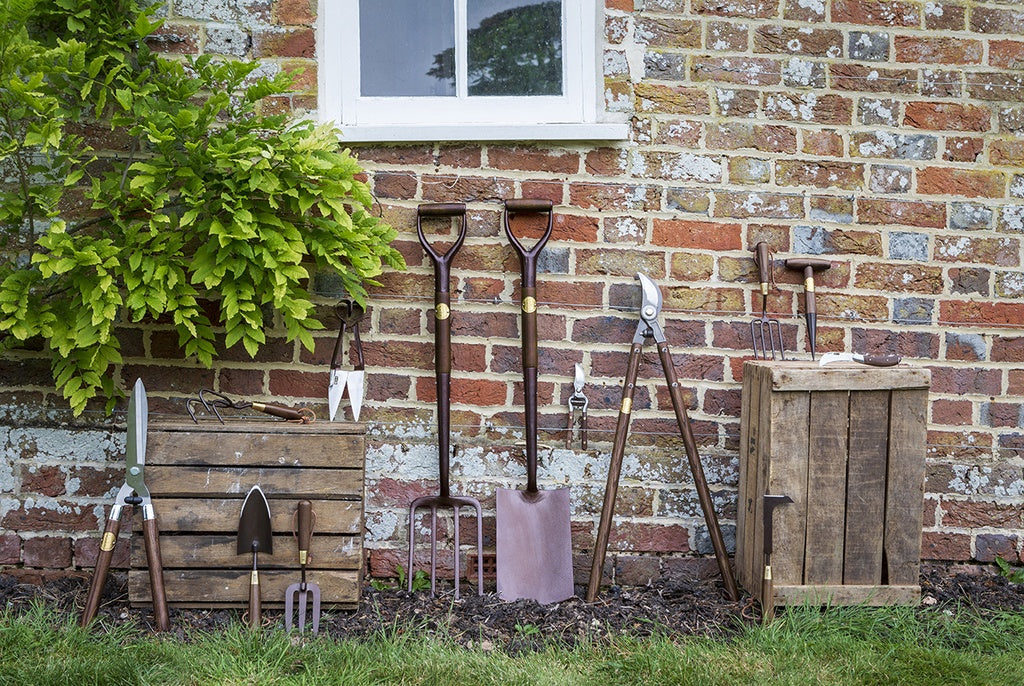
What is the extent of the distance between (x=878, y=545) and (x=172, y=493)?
215cm

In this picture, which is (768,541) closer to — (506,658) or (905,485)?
(905,485)

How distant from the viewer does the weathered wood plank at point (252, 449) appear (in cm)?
255

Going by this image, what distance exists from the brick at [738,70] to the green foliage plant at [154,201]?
1.21 meters

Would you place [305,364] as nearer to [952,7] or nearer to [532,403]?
[532,403]

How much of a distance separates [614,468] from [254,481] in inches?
44.7

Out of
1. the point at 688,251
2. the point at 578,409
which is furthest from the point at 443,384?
the point at 688,251

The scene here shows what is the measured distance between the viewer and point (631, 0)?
113 inches

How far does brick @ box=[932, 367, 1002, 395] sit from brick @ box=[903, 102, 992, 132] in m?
0.84

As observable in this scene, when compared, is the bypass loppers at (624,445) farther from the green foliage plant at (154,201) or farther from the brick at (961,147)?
the brick at (961,147)

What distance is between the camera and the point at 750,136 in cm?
290

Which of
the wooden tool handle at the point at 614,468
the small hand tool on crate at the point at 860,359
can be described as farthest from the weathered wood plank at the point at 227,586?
the small hand tool on crate at the point at 860,359

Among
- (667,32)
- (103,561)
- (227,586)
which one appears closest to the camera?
(103,561)

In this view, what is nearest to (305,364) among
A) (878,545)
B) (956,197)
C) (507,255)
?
(507,255)

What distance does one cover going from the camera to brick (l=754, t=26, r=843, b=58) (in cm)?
289
